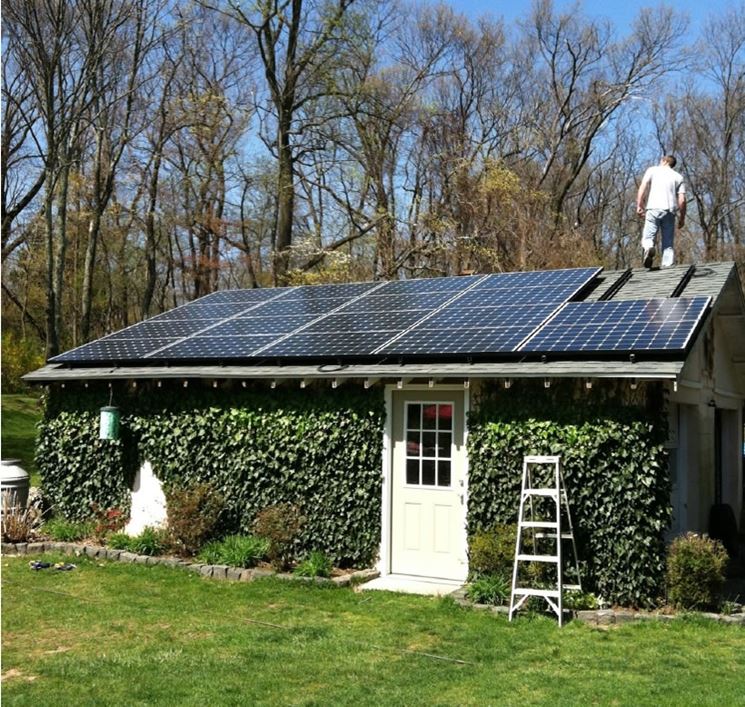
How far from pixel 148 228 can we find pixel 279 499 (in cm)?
2138

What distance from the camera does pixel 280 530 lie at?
10773mm

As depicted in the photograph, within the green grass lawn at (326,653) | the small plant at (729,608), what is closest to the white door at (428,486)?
the green grass lawn at (326,653)

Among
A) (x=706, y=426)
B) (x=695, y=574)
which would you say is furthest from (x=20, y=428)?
(x=695, y=574)

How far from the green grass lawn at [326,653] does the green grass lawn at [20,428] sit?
13.0 meters

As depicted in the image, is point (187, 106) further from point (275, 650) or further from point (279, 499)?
point (275, 650)

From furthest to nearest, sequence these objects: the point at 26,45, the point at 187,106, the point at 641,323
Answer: the point at 187,106, the point at 26,45, the point at 641,323

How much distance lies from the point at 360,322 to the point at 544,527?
4.46 metres

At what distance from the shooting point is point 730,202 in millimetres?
29906

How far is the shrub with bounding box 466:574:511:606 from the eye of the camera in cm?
911

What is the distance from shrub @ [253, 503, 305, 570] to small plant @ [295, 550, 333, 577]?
0.30m

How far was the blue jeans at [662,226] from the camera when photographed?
12406mm

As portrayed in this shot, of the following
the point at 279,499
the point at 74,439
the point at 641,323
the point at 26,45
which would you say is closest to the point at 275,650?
the point at 279,499

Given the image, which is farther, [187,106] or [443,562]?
[187,106]

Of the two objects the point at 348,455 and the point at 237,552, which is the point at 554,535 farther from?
the point at 237,552
